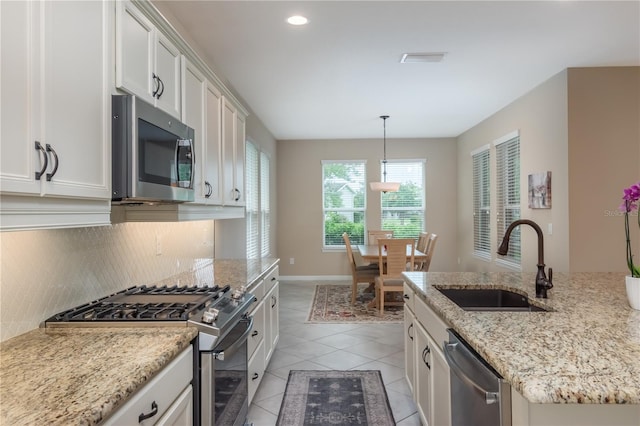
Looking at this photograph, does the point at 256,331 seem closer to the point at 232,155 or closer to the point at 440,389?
the point at 440,389

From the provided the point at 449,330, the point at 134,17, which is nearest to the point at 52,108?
the point at 134,17

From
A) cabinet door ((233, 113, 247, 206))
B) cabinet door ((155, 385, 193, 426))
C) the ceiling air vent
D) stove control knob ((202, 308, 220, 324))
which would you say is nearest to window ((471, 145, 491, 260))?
the ceiling air vent

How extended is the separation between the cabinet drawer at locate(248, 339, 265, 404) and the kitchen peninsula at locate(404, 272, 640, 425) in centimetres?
117

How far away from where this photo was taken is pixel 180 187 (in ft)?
5.95

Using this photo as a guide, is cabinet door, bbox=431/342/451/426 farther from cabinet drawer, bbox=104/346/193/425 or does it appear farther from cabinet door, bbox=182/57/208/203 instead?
cabinet door, bbox=182/57/208/203

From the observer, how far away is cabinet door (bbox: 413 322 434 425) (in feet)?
6.12

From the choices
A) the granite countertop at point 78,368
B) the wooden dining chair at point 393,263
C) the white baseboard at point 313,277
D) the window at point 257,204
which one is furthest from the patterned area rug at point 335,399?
the white baseboard at point 313,277

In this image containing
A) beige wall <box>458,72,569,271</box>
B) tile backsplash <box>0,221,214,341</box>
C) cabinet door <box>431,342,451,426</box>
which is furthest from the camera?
beige wall <box>458,72,569,271</box>

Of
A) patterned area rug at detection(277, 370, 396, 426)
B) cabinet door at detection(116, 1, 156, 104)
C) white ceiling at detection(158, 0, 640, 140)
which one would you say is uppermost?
white ceiling at detection(158, 0, 640, 140)

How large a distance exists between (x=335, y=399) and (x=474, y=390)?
1659mm

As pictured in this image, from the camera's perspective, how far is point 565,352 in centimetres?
111

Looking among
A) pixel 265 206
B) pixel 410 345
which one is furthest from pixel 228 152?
pixel 265 206

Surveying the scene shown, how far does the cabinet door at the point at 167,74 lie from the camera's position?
1.77 meters

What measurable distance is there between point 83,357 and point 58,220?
426 millimetres
